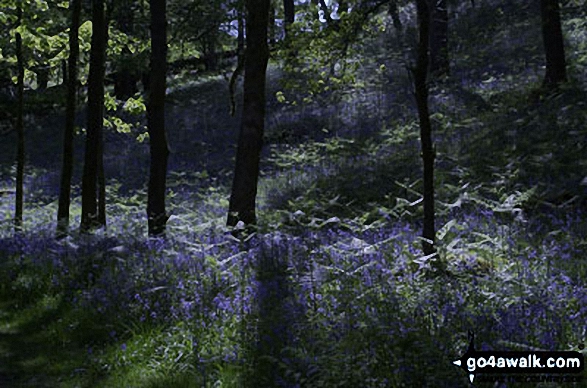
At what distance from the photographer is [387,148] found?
19922 millimetres

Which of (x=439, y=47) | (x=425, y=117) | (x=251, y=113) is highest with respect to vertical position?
→ (x=439, y=47)

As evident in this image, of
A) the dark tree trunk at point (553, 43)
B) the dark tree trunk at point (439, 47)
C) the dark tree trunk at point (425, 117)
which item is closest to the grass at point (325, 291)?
the dark tree trunk at point (425, 117)

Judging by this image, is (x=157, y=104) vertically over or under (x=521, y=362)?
over

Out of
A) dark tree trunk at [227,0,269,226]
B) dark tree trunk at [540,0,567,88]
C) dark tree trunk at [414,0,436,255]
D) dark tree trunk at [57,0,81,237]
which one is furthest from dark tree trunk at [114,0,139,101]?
dark tree trunk at [414,0,436,255]

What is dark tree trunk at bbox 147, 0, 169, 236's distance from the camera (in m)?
11.9

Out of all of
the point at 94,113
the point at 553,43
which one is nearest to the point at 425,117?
the point at 94,113

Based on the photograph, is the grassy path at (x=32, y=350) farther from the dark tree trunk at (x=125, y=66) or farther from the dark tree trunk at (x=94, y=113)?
the dark tree trunk at (x=125, y=66)

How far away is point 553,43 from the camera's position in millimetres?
18250

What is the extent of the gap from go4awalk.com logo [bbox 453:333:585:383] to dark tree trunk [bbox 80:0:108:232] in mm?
10363

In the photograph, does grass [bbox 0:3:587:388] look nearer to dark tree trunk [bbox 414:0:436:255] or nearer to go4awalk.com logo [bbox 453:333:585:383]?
go4awalk.com logo [bbox 453:333:585:383]

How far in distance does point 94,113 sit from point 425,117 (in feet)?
28.0

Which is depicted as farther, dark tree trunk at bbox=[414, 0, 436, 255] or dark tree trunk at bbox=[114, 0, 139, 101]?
dark tree trunk at bbox=[114, 0, 139, 101]

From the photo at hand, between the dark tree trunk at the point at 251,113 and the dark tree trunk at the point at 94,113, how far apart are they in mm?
4071

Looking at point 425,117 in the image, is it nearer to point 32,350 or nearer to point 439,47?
point 32,350
